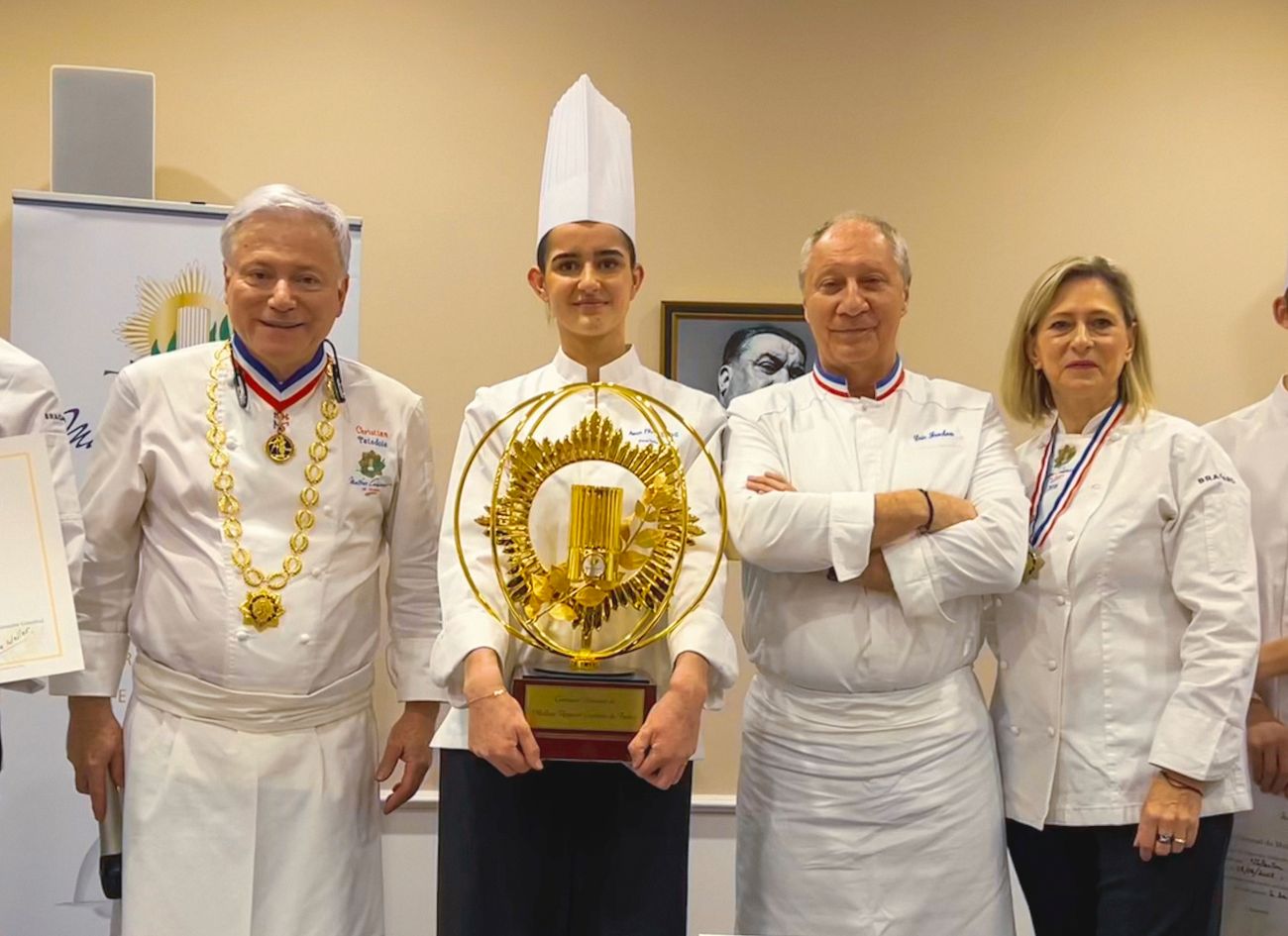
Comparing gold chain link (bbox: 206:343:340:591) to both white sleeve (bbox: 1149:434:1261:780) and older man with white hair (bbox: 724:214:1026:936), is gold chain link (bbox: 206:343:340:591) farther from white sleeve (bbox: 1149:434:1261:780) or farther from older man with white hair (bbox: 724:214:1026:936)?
white sleeve (bbox: 1149:434:1261:780)

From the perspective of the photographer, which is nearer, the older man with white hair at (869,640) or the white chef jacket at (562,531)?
the white chef jacket at (562,531)

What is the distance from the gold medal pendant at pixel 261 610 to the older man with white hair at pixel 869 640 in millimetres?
744

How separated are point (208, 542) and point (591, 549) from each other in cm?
65

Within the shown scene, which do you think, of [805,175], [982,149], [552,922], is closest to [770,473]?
[552,922]

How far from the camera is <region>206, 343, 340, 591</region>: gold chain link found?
1795mm

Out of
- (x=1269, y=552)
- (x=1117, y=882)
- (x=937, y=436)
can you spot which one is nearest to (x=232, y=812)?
(x=937, y=436)

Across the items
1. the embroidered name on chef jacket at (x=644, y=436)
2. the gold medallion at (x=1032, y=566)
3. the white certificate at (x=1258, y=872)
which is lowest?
the white certificate at (x=1258, y=872)

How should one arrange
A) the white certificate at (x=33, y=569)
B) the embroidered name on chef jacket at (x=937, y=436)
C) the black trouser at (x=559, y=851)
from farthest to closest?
the embroidered name on chef jacket at (x=937, y=436) < the black trouser at (x=559, y=851) < the white certificate at (x=33, y=569)

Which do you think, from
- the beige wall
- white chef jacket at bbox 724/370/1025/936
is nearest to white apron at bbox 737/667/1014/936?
white chef jacket at bbox 724/370/1025/936

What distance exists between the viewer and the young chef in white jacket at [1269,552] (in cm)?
201

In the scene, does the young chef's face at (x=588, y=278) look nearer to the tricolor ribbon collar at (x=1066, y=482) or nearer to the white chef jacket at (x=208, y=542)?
the white chef jacket at (x=208, y=542)

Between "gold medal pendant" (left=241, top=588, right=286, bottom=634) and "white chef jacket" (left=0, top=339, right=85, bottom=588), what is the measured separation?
0.81ft

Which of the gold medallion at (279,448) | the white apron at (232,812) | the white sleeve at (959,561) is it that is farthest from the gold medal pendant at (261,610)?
the white sleeve at (959,561)

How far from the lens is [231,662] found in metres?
1.77
